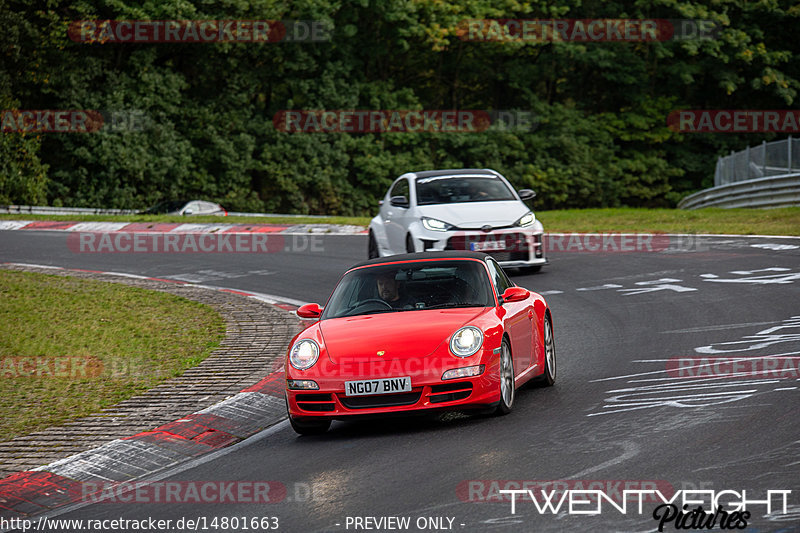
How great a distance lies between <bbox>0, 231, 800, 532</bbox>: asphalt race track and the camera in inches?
226

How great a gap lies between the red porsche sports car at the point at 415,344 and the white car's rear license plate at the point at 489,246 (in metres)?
6.96

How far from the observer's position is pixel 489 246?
16656 millimetres

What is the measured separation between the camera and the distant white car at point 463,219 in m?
16.7

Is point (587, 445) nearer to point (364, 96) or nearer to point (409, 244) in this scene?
point (409, 244)

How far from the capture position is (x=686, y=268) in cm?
1733

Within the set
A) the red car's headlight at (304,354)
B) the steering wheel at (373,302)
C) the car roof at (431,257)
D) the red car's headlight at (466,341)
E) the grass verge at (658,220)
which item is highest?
the car roof at (431,257)

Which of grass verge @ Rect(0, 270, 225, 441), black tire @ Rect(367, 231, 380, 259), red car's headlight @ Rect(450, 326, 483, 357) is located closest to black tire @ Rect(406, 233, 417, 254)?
black tire @ Rect(367, 231, 380, 259)

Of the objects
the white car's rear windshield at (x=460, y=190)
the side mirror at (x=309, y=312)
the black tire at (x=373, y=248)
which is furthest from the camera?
the black tire at (x=373, y=248)

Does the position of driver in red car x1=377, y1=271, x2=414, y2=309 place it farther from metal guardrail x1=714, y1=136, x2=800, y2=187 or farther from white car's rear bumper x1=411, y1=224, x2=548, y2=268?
metal guardrail x1=714, y1=136, x2=800, y2=187

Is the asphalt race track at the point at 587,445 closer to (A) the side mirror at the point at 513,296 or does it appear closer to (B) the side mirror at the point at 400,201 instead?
(A) the side mirror at the point at 513,296

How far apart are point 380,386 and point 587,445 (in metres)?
1.60

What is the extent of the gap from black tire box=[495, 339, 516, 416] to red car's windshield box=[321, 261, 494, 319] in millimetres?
559

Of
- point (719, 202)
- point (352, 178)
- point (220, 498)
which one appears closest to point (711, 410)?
point (220, 498)

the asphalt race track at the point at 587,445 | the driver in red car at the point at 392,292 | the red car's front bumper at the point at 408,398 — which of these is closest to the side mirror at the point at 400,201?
the asphalt race track at the point at 587,445
